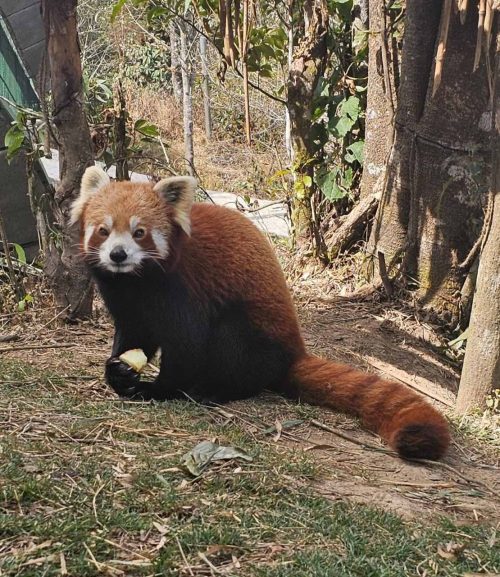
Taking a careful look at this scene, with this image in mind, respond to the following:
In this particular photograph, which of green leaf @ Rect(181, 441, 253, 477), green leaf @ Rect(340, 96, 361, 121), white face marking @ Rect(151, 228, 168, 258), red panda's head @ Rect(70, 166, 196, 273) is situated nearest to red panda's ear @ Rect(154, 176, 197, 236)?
red panda's head @ Rect(70, 166, 196, 273)

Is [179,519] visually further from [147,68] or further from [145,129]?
[147,68]

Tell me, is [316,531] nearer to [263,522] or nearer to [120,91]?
[263,522]

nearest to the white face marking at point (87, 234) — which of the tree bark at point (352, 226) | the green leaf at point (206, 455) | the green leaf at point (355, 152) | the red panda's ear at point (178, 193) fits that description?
the red panda's ear at point (178, 193)

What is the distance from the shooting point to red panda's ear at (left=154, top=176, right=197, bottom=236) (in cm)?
395

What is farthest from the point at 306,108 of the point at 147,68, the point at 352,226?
the point at 147,68

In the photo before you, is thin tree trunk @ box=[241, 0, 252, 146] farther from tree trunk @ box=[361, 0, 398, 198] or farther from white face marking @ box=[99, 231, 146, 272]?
tree trunk @ box=[361, 0, 398, 198]

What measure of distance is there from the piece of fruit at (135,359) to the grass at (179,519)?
554 millimetres

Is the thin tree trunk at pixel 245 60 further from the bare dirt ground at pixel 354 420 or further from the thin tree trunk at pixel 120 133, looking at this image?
the bare dirt ground at pixel 354 420

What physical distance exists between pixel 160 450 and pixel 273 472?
0.47 m

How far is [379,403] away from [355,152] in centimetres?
326

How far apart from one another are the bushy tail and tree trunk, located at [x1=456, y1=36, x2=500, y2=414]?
0.68 meters

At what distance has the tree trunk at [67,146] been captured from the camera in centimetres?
466

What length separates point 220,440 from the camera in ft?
10.8

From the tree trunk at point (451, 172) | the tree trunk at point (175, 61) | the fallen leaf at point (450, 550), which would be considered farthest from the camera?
the tree trunk at point (175, 61)
